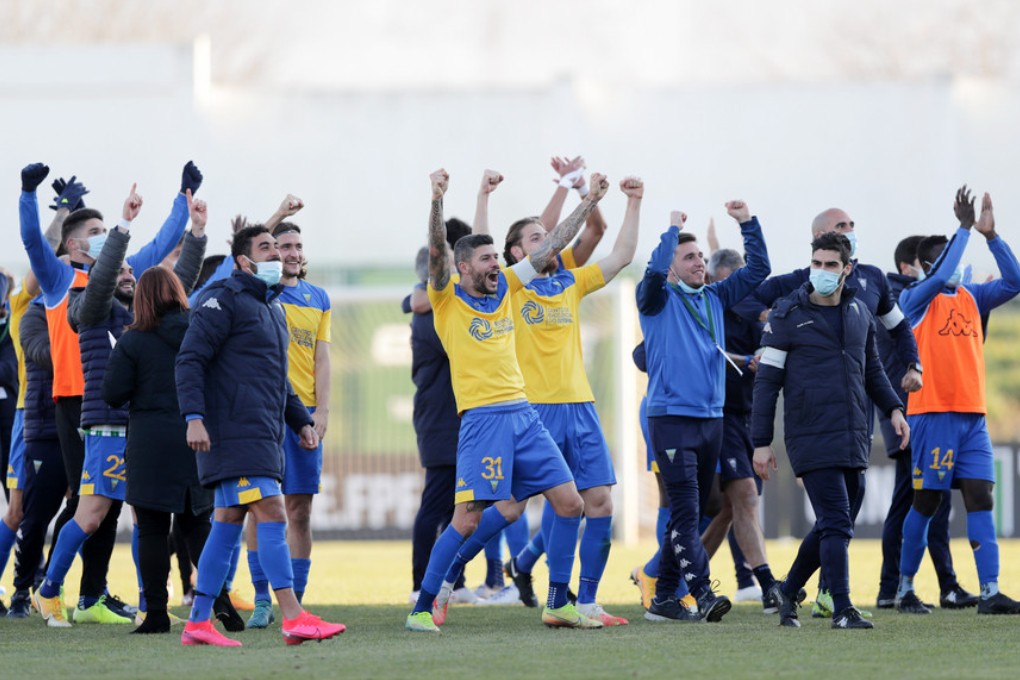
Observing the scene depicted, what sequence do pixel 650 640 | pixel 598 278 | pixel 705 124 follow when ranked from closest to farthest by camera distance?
pixel 650 640 → pixel 598 278 → pixel 705 124

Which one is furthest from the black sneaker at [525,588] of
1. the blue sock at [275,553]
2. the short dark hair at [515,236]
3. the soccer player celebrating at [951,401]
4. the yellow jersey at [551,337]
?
the blue sock at [275,553]

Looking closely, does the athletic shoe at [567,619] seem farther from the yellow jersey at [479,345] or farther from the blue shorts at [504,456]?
the yellow jersey at [479,345]

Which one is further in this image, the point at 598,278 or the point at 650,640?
the point at 598,278

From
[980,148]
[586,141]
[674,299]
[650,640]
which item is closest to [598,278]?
[674,299]

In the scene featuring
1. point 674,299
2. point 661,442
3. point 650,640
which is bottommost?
point 650,640

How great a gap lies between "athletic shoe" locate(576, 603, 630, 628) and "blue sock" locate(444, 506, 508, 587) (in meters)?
0.67

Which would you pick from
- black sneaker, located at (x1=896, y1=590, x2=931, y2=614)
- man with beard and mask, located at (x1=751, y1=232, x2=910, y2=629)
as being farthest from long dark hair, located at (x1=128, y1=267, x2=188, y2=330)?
black sneaker, located at (x1=896, y1=590, x2=931, y2=614)

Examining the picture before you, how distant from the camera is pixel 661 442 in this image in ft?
32.7

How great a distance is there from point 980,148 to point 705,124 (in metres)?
4.56

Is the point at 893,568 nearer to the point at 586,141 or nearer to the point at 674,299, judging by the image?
the point at 674,299

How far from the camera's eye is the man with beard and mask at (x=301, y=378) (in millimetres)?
10156

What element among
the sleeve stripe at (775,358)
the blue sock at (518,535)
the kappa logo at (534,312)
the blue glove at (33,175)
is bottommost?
the blue sock at (518,535)

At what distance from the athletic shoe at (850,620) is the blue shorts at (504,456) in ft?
5.22

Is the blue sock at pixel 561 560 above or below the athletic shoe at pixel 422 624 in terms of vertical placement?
above
